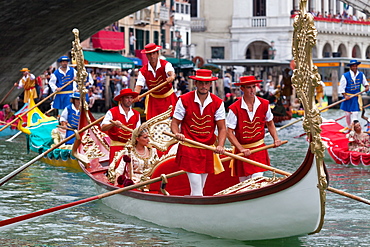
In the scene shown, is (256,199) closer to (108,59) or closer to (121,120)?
(121,120)

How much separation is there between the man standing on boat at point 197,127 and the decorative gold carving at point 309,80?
1.27 m

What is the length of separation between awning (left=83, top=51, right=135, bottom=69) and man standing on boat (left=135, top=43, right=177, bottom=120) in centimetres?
1833

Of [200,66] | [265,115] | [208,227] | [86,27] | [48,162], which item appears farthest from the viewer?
[200,66]

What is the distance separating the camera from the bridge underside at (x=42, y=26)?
1322cm

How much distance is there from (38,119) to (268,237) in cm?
725

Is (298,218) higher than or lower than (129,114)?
lower

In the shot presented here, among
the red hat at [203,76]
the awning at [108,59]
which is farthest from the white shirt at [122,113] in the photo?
the awning at [108,59]

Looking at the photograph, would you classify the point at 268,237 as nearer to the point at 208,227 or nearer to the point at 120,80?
the point at 208,227

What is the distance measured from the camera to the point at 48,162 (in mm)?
11289

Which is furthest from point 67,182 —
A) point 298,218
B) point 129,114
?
point 298,218

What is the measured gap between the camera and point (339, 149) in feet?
37.3

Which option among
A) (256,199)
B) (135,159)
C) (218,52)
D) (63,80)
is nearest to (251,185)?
(256,199)

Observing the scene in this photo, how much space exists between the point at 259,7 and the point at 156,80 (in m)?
34.6

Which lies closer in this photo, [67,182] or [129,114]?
[129,114]
